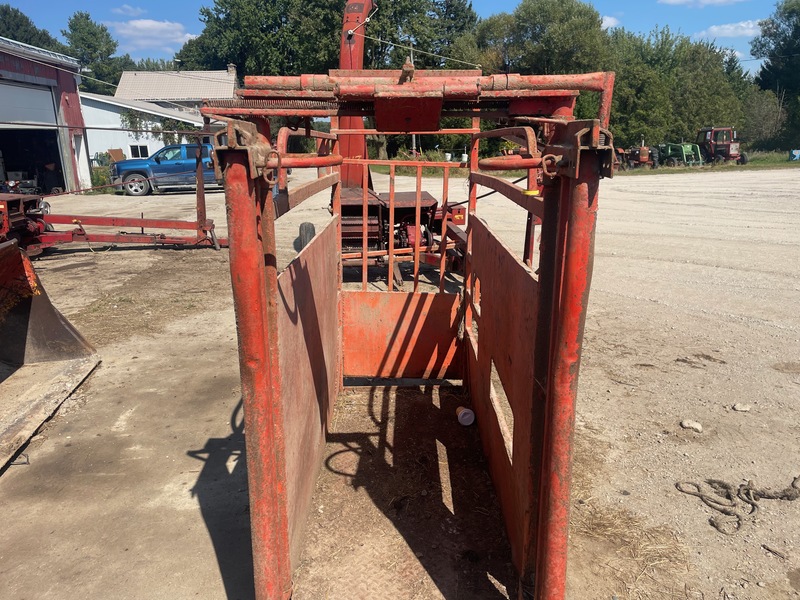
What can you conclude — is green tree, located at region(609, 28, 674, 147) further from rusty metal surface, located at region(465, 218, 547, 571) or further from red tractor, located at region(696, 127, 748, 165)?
rusty metal surface, located at region(465, 218, 547, 571)

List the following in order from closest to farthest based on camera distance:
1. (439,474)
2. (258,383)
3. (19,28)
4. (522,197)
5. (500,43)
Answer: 1. (258,383)
2. (522,197)
3. (439,474)
4. (500,43)
5. (19,28)

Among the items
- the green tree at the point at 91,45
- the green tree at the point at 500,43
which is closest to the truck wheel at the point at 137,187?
the green tree at the point at 500,43

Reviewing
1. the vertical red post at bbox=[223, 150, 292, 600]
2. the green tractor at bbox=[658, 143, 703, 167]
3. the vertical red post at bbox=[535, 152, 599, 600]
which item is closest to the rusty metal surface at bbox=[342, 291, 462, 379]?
the vertical red post at bbox=[223, 150, 292, 600]

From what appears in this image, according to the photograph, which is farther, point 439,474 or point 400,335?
point 400,335

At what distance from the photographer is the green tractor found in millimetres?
33500

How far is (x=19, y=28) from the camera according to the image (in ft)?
250

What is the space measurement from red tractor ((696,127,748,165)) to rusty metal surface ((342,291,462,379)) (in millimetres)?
34472

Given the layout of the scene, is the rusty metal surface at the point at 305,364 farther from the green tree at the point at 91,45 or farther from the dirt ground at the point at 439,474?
the green tree at the point at 91,45

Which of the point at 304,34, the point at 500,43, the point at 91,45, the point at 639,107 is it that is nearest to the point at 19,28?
the point at 91,45

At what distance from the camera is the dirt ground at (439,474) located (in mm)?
2842

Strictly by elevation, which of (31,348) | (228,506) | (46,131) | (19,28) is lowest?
(228,506)

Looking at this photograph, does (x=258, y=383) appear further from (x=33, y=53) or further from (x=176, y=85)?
(x=176, y=85)

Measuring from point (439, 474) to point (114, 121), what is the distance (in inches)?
1338

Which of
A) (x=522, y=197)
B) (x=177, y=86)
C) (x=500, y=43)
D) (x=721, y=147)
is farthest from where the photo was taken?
(x=500, y=43)
